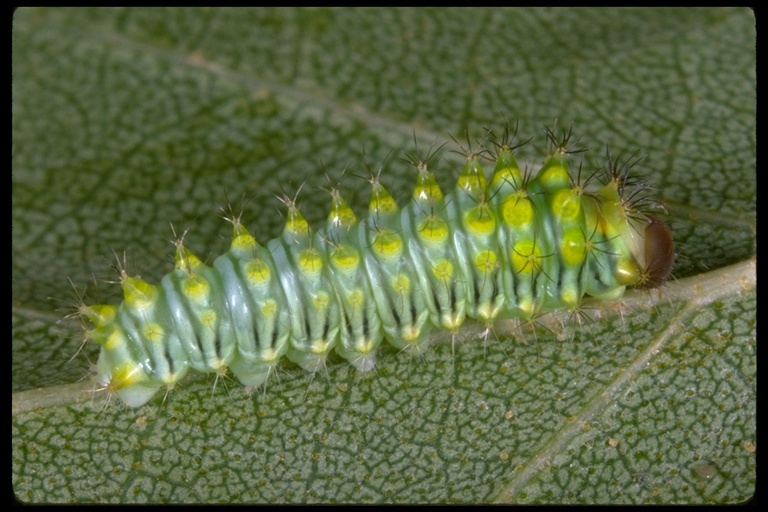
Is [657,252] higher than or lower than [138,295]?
lower

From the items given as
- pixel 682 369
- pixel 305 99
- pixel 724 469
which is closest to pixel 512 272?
pixel 682 369

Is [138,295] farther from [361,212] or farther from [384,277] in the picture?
[361,212]

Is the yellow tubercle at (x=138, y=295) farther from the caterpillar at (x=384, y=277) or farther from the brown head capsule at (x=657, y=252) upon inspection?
the brown head capsule at (x=657, y=252)

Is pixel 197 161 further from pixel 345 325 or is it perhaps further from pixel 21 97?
pixel 345 325

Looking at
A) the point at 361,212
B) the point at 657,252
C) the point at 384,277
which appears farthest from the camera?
the point at 361,212

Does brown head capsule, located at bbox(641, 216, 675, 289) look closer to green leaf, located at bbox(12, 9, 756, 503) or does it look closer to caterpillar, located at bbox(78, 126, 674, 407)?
caterpillar, located at bbox(78, 126, 674, 407)

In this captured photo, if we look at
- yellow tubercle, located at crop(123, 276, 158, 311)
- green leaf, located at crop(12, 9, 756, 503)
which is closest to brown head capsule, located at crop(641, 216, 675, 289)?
green leaf, located at crop(12, 9, 756, 503)

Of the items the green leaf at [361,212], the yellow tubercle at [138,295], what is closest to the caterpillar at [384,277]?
the yellow tubercle at [138,295]

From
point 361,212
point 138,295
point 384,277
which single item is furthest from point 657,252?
point 138,295
